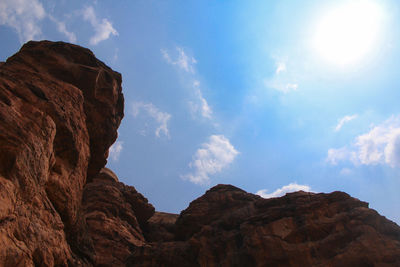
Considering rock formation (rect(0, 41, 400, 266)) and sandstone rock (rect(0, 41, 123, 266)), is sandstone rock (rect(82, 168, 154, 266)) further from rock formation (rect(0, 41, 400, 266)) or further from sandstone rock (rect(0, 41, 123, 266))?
sandstone rock (rect(0, 41, 123, 266))

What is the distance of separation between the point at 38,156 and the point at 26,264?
503 centimetres

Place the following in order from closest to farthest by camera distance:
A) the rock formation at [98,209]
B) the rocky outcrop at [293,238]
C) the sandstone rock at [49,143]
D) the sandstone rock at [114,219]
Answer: the sandstone rock at [49,143] < the rock formation at [98,209] < the rocky outcrop at [293,238] < the sandstone rock at [114,219]

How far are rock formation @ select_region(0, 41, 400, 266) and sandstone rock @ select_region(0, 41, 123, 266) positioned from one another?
0.07 metres

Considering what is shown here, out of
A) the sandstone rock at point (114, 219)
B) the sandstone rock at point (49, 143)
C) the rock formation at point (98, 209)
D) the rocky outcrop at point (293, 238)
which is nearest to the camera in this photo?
the sandstone rock at point (49, 143)

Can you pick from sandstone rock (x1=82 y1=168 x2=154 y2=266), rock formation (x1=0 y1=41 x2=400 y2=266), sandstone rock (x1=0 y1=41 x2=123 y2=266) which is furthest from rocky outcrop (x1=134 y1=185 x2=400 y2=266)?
sandstone rock (x1=0 y1=41 x2=123 y2=266)

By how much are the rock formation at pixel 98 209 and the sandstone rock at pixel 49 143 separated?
70 millimetres

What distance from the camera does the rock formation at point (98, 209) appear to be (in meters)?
13.2

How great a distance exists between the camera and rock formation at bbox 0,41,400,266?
1320cm

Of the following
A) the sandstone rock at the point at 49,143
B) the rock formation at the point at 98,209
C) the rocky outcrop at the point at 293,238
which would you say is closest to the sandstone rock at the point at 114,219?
the rock formation at the point at 98,209

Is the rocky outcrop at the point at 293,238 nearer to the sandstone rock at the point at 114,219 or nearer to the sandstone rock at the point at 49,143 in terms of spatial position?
the sandstone rock at the point at 114,219

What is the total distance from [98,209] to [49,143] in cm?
3344

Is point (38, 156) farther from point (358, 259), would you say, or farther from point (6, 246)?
point (358, 259)

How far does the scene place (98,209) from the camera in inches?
1816

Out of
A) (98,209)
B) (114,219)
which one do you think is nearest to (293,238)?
(114,219)
